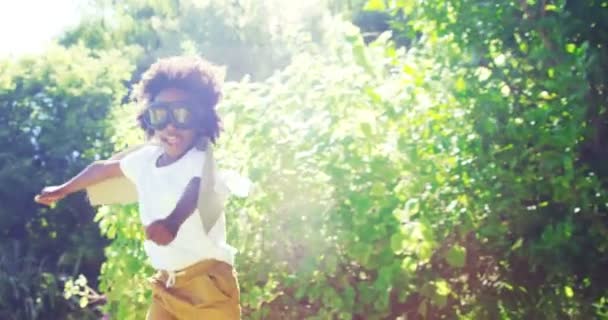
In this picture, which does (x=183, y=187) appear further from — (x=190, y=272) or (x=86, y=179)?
(x=86, y=179)

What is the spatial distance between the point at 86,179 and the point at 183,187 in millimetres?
520

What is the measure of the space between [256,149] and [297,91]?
0.95 ft

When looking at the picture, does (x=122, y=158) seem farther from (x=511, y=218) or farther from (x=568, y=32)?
(x=568, y=32)

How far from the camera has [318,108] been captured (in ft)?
13.9

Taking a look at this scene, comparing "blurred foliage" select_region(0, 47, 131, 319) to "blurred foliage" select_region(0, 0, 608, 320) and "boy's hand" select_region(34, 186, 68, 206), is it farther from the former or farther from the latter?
"boy's hand" select_region(34, 186, 68, 206)

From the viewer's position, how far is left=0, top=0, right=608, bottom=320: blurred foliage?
12.6 feet

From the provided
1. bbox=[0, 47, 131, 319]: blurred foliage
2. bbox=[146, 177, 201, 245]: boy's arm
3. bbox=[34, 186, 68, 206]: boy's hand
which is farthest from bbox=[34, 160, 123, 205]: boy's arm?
bbox=[0, 47, 131, 319]: blurred foliage

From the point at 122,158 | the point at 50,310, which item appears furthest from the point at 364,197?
the point at 50,310

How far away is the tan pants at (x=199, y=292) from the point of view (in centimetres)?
327

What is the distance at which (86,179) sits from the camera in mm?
3588

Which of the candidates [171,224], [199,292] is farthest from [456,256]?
[171,224]

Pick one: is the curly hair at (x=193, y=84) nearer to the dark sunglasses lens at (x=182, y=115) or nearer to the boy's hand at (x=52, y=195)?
the dark sunglasses lens at (x=182, y=115)

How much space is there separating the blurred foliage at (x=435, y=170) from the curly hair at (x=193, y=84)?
0.73 metres

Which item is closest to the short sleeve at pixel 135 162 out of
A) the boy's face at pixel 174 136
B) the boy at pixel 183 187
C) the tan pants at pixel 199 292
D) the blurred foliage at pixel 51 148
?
the boy at pixel 183 187
